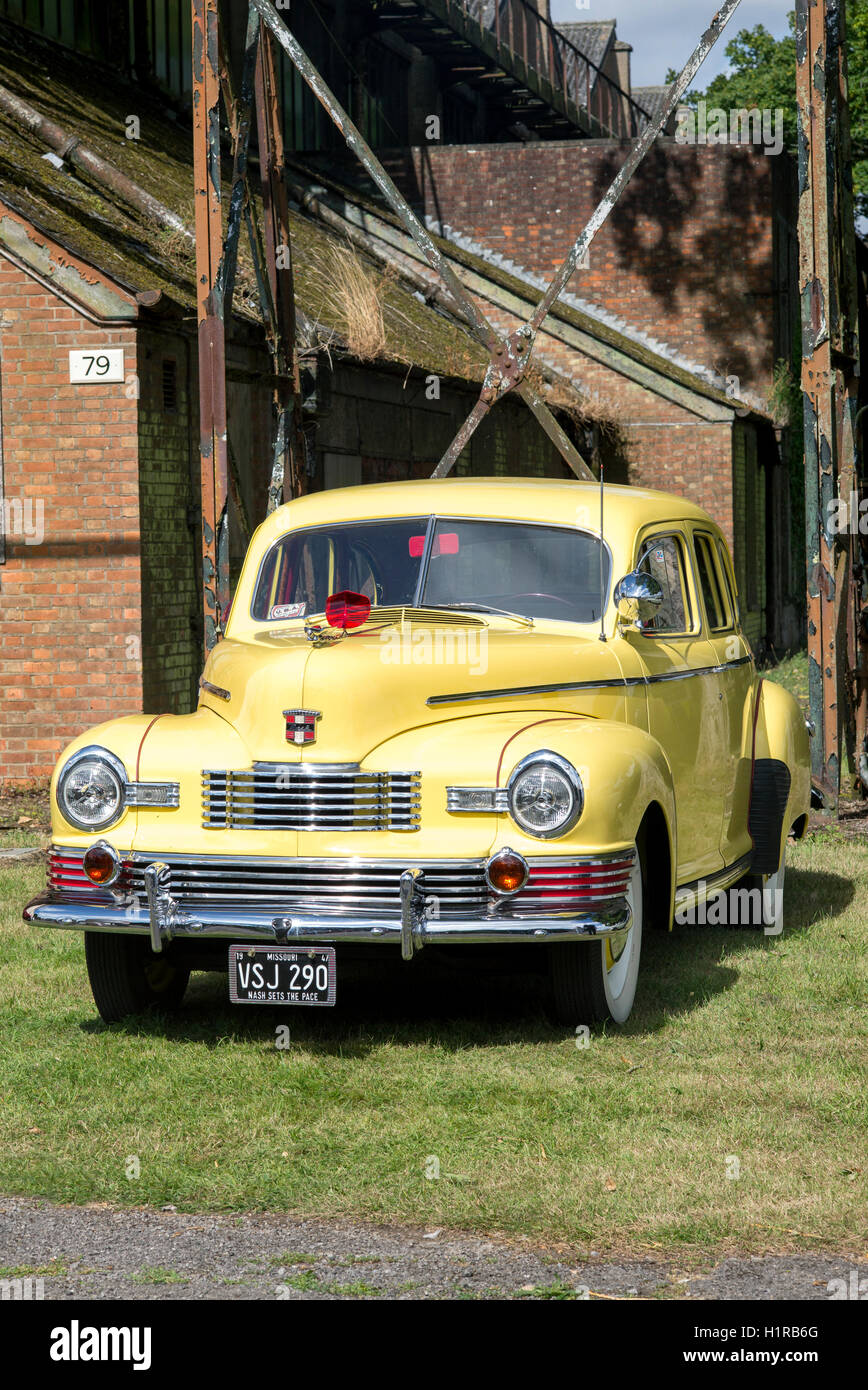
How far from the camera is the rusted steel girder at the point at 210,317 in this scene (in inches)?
389

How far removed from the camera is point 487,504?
22.1 feet

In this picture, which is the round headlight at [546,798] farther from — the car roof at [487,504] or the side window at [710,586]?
the side window at [710,586]

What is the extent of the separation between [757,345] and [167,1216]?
20617 millimetres

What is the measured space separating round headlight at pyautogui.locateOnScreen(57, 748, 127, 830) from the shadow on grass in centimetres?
79

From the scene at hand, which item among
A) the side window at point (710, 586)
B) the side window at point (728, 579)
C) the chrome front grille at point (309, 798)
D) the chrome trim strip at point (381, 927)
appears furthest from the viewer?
the side window at point (728, 579)

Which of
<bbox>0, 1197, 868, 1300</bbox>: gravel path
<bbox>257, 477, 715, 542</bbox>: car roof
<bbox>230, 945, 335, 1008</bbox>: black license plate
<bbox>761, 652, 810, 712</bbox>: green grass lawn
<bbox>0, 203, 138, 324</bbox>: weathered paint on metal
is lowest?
<bbox>0, 1197, 868, 1300</bbox>: gravel path

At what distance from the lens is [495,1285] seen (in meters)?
3.80

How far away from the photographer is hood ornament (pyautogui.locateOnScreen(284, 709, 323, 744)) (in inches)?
224

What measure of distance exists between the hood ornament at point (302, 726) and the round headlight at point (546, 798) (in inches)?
27.5

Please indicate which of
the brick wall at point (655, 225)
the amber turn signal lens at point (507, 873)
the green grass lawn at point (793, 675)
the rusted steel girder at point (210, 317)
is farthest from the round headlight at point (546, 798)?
the brick wall at point (655, 225)

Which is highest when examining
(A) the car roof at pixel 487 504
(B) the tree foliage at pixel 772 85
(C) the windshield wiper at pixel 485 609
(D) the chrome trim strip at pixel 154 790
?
(B) the tree foliage at pixel 772 85

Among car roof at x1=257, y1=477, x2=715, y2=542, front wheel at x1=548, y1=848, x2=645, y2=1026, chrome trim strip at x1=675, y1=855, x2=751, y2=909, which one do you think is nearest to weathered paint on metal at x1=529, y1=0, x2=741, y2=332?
car roof at x1=257, y1=477, x2=715, y2=542

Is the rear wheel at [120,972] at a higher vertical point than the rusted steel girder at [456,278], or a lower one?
lower

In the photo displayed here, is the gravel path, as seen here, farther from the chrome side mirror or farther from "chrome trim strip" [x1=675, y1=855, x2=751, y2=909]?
the chrome side mirror
